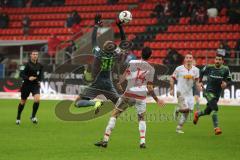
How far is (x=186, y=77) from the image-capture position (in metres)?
18.4

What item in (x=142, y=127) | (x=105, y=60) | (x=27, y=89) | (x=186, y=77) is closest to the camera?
(x=142, y=127)

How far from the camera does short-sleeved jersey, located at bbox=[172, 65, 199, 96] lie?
1836 centimetres

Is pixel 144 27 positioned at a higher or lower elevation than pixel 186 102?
higher

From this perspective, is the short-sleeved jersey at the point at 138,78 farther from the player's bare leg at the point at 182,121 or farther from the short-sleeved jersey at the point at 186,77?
the short-sleeved jersey at the point at 186,77

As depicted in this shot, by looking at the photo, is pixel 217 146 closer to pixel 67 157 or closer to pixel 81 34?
pixel 67 157

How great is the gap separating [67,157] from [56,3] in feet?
113

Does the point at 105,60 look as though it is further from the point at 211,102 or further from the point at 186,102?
the point at 211,102

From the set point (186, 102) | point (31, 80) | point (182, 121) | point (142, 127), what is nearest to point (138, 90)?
point (142, 127)

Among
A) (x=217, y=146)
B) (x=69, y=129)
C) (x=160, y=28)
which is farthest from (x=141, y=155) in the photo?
(x=160, y=28)

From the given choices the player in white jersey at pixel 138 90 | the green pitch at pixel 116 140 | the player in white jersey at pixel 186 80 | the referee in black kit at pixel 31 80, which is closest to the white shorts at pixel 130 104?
the player in white jersey at pixel 138 90

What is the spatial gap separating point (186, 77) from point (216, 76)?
0.90 m

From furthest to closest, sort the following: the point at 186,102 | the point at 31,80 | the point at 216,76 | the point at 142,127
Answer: the point at 31,80
the point at 216,76
the point at 186,102
the point at 142,127

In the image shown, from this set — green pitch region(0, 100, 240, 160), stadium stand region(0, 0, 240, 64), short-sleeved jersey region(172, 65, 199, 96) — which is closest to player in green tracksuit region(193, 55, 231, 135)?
short-sleeved jersey region(172, 65, 199, 96)

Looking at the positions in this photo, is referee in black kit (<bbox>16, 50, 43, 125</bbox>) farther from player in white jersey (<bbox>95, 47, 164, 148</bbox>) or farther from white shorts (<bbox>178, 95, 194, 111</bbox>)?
player in white jersey (<bbox>95, 47, 164, 148</bbox>)
